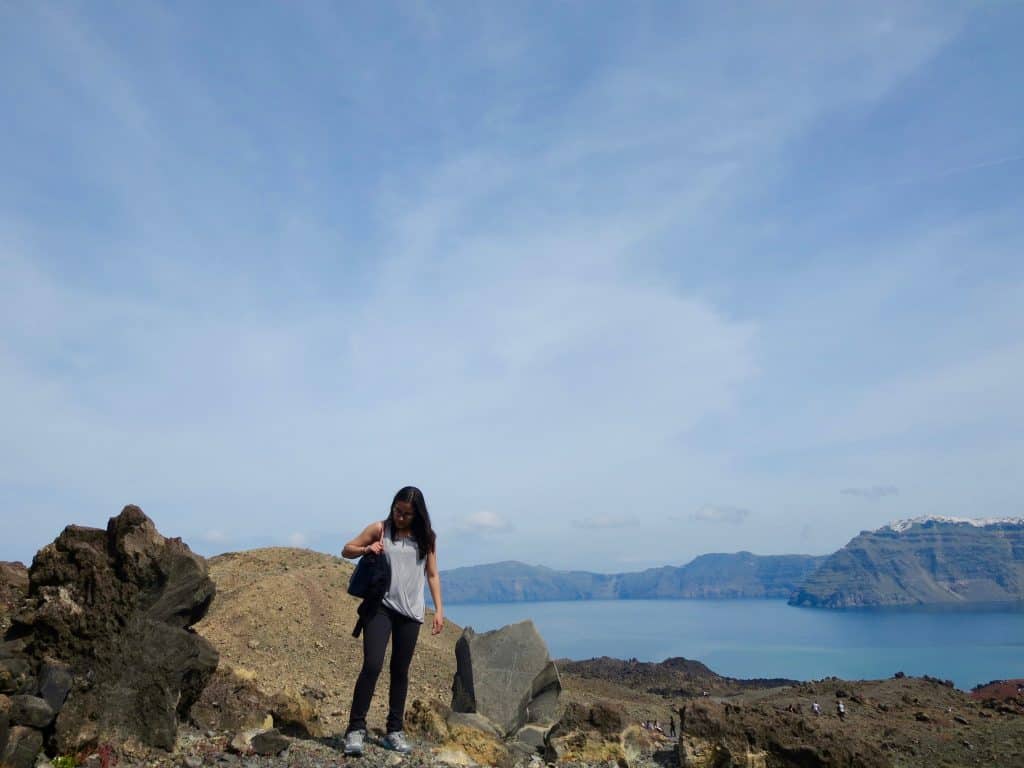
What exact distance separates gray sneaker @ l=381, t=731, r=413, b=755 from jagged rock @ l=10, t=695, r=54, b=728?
3.09 metres

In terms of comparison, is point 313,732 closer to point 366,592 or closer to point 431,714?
point 431,714

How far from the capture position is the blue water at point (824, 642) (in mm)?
59094

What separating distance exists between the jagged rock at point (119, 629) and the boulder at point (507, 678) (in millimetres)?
5313

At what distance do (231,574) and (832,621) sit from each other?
414 ft

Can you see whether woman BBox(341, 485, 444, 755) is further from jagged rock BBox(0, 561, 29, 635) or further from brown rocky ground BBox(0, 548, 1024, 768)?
jagged rock BBox(0, 561, 29, 635)

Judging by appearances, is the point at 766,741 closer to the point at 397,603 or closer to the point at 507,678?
the point at 507,678

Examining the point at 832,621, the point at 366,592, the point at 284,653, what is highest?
the point at 366,592

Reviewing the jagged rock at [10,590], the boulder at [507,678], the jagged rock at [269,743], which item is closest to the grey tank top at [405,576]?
the jagged rock at [269,743]

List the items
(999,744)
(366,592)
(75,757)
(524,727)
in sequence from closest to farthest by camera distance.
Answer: (75,757) < (366,592) < (524,727) < (999,744)

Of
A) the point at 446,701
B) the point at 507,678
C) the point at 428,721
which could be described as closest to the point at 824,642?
the point at 446,701

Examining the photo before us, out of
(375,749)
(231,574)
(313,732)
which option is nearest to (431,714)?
(313,732)

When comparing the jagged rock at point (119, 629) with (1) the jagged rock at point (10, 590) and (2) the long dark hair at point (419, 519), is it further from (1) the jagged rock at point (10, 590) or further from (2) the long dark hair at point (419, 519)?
(2) the long dark hair at point (419, 519)

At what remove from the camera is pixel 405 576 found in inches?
306

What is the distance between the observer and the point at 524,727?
1195 centimetres
